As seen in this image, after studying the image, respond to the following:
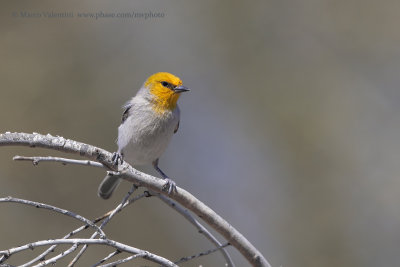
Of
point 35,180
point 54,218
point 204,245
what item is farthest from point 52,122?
point 204,245

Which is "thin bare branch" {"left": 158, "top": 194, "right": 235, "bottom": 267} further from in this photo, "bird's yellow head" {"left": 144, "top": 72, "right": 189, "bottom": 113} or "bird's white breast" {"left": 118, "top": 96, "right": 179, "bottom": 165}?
"bird's yellow head" {"left": 144, "top": 72, "right": 189, "bottom": 113}

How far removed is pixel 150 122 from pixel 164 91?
0.35 metres

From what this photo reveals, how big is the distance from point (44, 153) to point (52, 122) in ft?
2.71

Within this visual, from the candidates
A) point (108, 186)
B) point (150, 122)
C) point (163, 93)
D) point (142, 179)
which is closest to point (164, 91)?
point (163, 93)

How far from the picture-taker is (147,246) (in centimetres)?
542

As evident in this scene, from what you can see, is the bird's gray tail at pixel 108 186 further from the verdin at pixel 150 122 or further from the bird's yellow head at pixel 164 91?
the bird's yellow head at pixel 164 91

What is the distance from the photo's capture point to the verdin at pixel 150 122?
4.16m

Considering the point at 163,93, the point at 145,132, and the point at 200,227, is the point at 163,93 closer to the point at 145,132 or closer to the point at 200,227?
the point at 145,132

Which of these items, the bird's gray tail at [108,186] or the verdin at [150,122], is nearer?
the verdin at [150,122]

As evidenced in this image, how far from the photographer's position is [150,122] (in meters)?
4.16

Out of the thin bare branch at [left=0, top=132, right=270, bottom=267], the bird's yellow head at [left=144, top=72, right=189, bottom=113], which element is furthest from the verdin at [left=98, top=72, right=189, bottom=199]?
the thin bare branch at [left=0, top=132, right=270, bottom=267]

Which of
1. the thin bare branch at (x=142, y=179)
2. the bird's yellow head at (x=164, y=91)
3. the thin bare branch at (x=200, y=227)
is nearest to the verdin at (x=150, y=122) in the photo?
the bird's yellow head at (x=164, y=91)

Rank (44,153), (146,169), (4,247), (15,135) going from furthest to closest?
(146,169)
(44,153)
(4,247)
(15,135)

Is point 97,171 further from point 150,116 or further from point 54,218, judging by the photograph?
point 150,116
